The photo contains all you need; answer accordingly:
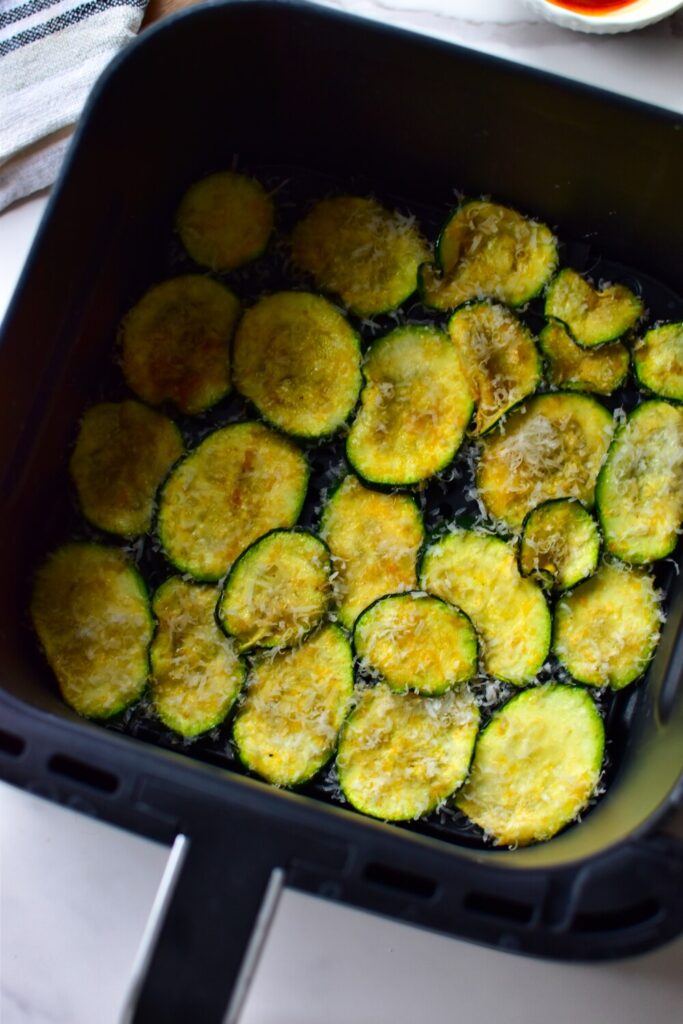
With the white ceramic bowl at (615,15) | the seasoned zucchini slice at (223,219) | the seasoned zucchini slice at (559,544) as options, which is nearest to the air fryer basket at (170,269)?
the seasoned zucchini slice at (223,219)

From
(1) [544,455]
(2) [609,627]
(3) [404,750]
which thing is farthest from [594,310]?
(3) [404,750]

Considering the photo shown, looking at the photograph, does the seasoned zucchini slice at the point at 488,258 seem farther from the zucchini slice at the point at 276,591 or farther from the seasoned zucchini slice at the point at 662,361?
the zucchini slice at the point at 276,591

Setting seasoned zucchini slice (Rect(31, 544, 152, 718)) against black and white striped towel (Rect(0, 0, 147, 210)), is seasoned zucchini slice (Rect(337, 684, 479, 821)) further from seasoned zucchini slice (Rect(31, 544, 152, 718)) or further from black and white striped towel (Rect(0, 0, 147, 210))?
black and white striped towel (Rect(0, 0, 147, 210))

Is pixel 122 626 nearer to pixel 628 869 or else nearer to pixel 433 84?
pixel 628 869

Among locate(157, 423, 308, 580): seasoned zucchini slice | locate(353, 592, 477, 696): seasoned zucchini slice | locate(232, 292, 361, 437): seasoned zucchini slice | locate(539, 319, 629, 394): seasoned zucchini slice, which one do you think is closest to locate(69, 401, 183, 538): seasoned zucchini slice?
locate(157, 423, 308, 580): seasoned zucchini slice

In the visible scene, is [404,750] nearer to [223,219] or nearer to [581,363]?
[581,363]

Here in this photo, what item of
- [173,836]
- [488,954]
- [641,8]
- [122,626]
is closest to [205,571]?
[122,626]
